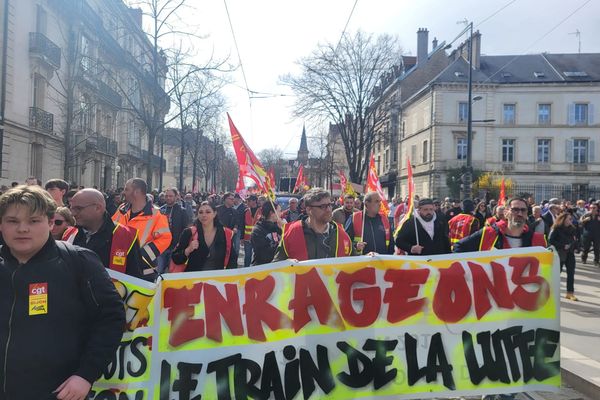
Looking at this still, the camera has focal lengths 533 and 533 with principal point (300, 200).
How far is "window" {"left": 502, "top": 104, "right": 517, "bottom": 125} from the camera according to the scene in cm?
4784

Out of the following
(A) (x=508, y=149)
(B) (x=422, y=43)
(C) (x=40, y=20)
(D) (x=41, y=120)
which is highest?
(B) (x=422, y=43)

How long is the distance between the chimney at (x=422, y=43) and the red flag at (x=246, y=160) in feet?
181

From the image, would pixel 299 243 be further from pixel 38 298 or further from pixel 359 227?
pixel 359 227

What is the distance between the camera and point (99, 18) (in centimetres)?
3059

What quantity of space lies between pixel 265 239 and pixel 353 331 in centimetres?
334

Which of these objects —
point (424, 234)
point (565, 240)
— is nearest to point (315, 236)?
point (424, 234)

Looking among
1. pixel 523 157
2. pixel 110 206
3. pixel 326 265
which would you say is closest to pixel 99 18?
pixel 110 206

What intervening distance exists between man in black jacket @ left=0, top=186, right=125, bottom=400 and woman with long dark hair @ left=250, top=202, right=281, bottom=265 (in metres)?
4.12

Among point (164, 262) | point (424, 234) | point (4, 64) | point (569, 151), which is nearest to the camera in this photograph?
point (424, 234)

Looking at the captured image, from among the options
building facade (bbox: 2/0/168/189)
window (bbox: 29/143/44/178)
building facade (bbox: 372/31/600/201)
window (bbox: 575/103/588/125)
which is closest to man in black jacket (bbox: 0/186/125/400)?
building facade (bbox: 2/0/168/189)

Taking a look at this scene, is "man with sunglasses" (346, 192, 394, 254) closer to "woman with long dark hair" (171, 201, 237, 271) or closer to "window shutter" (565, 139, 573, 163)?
"woman with long dark hair" (171, 201, 237, 271)

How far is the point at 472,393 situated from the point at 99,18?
31905 millimetres

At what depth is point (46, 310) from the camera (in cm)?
249

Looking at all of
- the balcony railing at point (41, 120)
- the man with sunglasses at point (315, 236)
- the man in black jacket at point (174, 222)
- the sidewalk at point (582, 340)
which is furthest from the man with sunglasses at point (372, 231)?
the balcony railing at point (41, 120)
